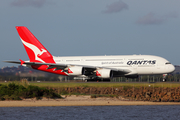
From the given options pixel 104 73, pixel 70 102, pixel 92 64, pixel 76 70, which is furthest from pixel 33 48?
pixel 70 102

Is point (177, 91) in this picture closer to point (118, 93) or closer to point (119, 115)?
point (118, 93)

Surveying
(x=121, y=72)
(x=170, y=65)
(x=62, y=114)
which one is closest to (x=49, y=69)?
(x=121, y=72)

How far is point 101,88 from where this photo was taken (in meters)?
38.4

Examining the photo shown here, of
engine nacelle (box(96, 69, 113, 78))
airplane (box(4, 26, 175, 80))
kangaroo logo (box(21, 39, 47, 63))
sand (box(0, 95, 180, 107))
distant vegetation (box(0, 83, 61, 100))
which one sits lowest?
sand (box(0, 95, 180, 107))

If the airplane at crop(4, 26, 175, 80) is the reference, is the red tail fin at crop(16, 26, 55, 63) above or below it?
above

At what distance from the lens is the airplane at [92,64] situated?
46.2m

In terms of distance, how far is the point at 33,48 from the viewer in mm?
51688

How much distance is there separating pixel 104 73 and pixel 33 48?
1264 cm

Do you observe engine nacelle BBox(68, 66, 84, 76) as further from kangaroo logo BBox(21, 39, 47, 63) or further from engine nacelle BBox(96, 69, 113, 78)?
kangaroo logo BBox(21, 39, 47, 63)

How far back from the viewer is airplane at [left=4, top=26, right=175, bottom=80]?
151ft

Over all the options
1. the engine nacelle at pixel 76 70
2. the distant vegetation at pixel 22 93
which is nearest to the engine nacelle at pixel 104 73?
the engine nacelle at pixel 76 70

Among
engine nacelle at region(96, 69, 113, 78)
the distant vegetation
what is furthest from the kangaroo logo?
the distant vegetation

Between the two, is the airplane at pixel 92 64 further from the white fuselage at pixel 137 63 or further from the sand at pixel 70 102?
the sand at pixel 70 102

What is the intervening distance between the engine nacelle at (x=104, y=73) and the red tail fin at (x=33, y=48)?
27.4 ft
